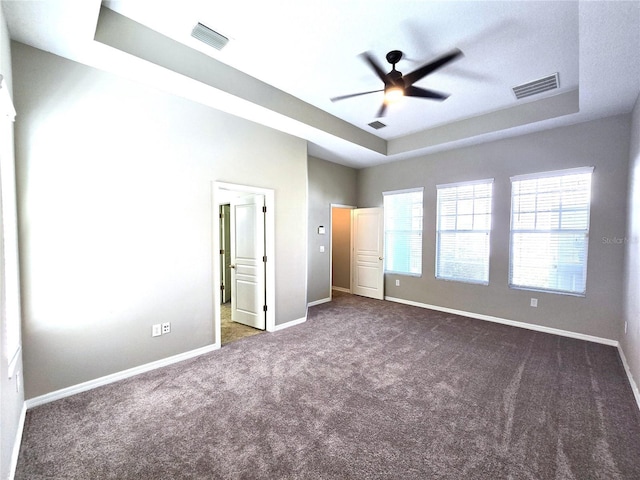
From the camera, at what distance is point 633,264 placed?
282 centimetres

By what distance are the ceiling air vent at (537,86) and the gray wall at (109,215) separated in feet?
12.0

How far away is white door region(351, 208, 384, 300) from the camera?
6.03m

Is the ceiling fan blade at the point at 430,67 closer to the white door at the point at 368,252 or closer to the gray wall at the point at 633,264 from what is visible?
the gray wall at the point at 633,264

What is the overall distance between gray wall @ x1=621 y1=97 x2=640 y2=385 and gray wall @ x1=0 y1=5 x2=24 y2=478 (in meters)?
4.70

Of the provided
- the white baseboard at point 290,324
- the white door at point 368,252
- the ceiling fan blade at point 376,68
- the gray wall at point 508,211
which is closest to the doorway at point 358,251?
the white door at point 368,252

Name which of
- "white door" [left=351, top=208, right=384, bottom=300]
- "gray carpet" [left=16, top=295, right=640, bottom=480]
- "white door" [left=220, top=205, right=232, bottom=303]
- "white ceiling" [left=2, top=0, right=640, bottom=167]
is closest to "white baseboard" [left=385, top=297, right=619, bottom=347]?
"gray carpet" [left=16, top=295, right=640, bottom=480]

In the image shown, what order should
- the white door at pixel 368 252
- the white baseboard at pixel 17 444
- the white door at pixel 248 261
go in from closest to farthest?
the white baseboard at pixel 17 444 < the white door at pixel 248 261 < the white door at pixel 368 252

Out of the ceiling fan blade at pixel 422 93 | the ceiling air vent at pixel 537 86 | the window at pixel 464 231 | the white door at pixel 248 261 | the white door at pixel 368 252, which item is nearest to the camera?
the ceiling fan blade at pixel 422 93

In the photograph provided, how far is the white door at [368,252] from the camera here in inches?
237

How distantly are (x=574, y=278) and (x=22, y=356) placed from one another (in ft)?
20.6

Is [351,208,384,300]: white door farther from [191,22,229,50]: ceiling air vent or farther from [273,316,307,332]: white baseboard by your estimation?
[191,22,229,50]: ceiling air vent

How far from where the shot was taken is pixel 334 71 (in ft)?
10.0

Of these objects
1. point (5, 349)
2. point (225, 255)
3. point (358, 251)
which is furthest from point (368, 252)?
point (5, 349)

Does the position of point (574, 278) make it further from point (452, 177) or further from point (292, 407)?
point (292, 407)
